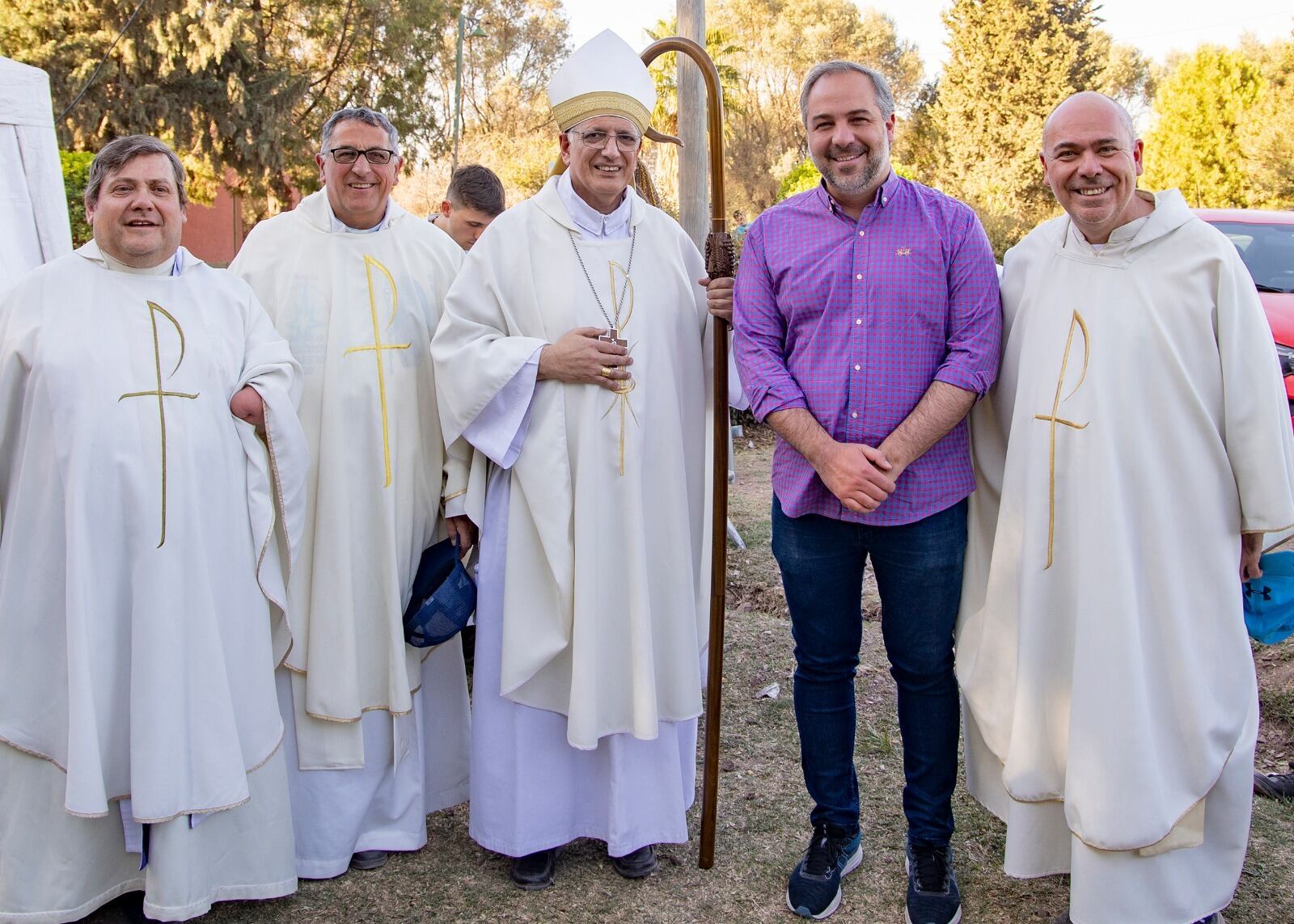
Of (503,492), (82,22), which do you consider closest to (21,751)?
(503,492)

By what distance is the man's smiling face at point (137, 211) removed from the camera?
3012 millimetres

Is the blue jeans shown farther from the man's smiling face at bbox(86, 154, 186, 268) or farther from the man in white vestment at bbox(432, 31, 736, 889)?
the man's smiling face at bbox(86, 154, 186, 268)

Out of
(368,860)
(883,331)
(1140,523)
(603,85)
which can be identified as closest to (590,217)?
(603,85)

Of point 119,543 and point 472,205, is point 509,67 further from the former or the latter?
point 119,543

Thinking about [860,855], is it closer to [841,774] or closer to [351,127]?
[841,774]

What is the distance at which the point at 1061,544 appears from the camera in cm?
294

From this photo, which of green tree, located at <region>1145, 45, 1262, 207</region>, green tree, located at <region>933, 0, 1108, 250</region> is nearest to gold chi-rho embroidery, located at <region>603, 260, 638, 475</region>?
green tree, located at <region>1145, 45, 1262, 207</region>

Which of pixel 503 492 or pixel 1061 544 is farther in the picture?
pixel 503 492

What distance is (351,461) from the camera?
348cm

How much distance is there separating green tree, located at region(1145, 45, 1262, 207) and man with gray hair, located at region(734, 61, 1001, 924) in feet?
81.3

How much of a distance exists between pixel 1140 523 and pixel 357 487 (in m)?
2.18

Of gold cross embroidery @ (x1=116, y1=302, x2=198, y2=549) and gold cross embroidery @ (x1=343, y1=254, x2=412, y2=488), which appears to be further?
gold cross embroidery @ (x1=343, y1=254, x2=412, y2=488)

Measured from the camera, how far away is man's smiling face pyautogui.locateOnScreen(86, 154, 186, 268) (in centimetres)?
301

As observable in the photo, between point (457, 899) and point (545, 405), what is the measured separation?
1.45m
